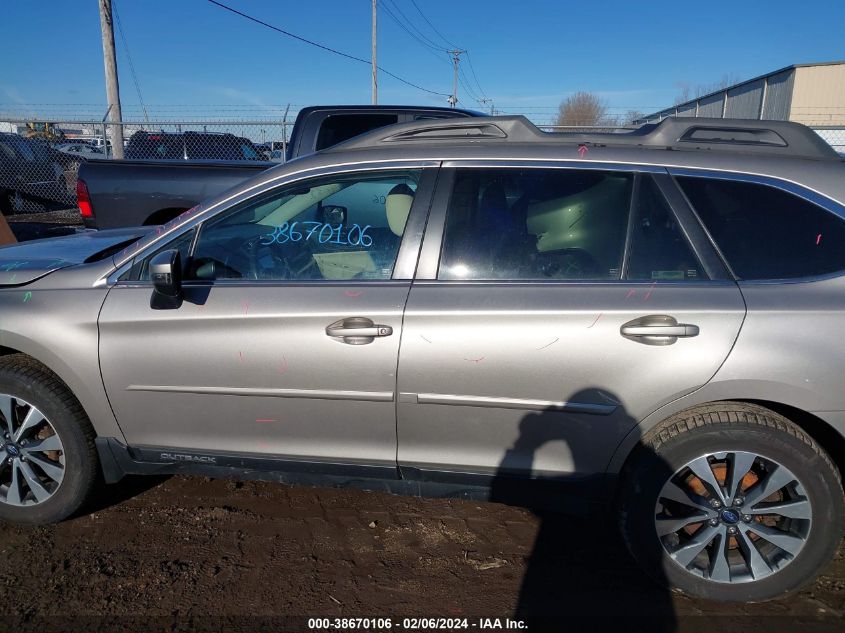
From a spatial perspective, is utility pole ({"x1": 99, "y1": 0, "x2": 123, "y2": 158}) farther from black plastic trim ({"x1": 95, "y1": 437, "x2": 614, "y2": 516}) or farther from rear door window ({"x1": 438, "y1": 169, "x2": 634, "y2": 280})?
rear door window ({"x1": 438, "y1": 169, "x2": 634, "y2": 280})

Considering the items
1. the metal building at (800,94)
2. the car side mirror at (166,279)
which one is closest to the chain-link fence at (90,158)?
the car side mirror at (166,279)

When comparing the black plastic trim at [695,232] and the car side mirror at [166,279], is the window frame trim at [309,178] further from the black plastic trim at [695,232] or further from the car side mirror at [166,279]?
the black plastic trim at [695,232]

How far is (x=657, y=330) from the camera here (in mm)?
2291

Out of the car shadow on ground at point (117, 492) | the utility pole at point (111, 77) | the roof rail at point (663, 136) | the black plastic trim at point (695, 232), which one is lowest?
the car shadow on ground at point (117, 492)

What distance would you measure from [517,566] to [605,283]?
135 centimetres

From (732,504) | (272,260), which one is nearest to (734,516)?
(732,504)

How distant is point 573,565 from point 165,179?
4.80m

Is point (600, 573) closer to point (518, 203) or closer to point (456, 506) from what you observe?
point (456, 506)

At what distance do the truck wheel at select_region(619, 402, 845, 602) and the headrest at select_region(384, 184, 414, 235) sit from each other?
1.36 m

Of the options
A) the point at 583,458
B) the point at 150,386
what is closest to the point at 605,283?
the point at 583,458

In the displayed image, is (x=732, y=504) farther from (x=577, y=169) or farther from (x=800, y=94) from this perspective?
(x=800, y=94)

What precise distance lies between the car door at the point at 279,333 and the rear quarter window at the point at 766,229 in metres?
1.15

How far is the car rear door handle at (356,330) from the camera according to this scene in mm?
2447

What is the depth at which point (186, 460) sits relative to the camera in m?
2.81
